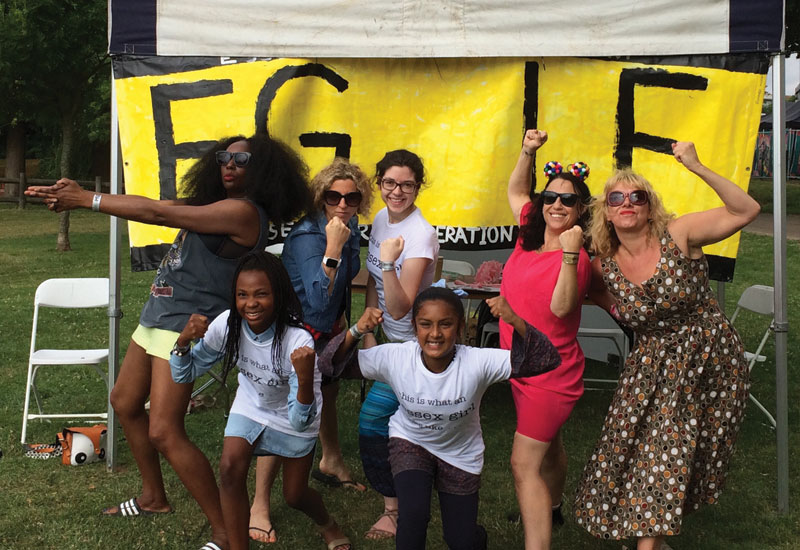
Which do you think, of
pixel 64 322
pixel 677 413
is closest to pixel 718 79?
pixel 677 413

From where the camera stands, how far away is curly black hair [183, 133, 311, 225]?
400cm

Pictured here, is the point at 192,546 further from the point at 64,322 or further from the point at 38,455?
the point at 64,322

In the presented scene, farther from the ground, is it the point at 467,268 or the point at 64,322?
the point at 467,268

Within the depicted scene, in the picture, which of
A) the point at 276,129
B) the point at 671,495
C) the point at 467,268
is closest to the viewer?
the point at 671,495

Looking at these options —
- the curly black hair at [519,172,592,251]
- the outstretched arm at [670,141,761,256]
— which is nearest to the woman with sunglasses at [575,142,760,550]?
the outstretched arm at [670,141,761,256]

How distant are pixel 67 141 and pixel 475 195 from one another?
17.1 m

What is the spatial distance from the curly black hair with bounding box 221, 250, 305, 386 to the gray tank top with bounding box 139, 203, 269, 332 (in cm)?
27

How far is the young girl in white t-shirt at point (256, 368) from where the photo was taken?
3648 mm

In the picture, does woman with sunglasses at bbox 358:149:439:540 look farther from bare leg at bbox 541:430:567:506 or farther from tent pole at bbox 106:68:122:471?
tent pole at bbox 106:68:122:471

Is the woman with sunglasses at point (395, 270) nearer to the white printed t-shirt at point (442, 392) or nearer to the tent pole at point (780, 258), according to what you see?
the white printed t-shirt at point (442, 392)

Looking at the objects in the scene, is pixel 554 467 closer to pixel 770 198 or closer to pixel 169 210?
pixel 169 210

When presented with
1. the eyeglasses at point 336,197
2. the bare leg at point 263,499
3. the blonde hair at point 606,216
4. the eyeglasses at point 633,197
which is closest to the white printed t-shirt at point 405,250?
the eyeglasses at point 336,197

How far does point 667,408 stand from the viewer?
3.72 meters

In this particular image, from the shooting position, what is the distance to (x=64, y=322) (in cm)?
983
